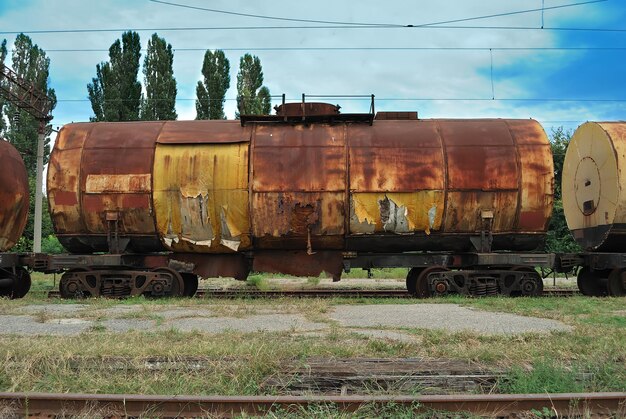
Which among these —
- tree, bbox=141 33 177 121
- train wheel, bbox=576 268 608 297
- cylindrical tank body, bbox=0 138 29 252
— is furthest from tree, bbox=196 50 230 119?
train wheel, bbox=576 268 608 297

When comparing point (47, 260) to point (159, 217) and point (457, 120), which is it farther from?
point (457, 120)

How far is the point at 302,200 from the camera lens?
10.9 metres

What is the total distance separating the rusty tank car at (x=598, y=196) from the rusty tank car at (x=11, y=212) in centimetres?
1436

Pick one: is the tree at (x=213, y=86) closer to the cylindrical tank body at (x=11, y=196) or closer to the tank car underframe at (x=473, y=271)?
the cylindrical tank body at (x=11, y=196)

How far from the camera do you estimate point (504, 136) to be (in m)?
11.2

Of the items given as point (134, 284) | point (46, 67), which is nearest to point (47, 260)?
point (134, 284)

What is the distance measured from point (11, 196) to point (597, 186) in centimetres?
1486

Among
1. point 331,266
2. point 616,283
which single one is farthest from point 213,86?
point 616,283

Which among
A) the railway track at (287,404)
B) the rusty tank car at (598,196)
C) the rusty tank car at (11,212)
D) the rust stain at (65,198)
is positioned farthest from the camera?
the rusty tank car at (11,212)

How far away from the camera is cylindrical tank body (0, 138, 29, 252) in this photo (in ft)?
39.4

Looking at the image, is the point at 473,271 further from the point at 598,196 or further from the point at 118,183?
the point at 118,183

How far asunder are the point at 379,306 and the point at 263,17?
33.0ft

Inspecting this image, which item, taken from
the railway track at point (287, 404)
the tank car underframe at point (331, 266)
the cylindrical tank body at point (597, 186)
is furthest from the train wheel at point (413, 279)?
the railway track at point (287, 404)

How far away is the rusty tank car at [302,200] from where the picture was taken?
10.9m
